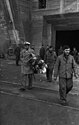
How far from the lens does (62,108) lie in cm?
579

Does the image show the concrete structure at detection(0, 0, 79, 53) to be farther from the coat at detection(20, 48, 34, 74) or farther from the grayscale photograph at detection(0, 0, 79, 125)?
the coat at detection(20, 48, 34, 74)

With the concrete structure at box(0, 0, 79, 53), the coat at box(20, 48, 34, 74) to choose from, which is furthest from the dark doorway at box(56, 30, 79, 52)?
the coat at box(20, 48, 34, 74)

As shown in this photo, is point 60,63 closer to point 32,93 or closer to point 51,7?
point 32,93

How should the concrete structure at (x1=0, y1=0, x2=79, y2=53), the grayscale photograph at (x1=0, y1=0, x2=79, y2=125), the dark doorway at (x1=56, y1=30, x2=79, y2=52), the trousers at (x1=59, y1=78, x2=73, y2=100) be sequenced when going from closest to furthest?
the grayscale photograph at (x1=0, y1=0, x2=79, y2=125) < the trousers at (x1=59, y1=78, x2=73, y2=100) < the concrete structure at (x1=0, y1=0, x2=79, y2=53) < the dark doorway at (x1=56, y1=30, x2=79, y2=52)

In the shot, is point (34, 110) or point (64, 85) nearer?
point (34, 110)

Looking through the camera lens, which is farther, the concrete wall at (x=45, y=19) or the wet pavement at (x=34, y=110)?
the concrete wall at (x=45, y=19)

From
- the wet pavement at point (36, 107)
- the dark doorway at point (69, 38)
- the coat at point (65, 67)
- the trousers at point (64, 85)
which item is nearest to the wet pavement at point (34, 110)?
the wet pavement at point (36, 107)

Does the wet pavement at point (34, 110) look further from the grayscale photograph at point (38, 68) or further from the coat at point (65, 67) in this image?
the coat at point (65, 67)

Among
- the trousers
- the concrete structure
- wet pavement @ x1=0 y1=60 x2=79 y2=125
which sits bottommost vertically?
wet pavement @ x1=0 y1=60 x2=79 y2=125

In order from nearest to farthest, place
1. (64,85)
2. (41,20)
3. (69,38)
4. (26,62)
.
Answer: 1. (64,85)
2. (26,62)
3. (41,20)
4. (69,38)

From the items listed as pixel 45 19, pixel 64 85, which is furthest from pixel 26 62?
pixel 45 19

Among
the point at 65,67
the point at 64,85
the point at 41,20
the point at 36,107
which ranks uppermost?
the point at 41,20

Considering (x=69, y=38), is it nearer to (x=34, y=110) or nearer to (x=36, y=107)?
(x=36, y=107)

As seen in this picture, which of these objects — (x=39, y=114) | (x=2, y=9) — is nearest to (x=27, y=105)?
(x=39, y=114)
